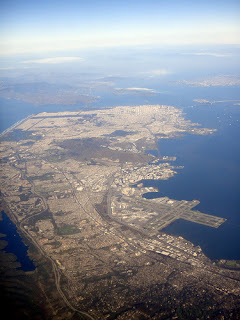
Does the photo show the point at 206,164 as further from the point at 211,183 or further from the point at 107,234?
the point at 107,234

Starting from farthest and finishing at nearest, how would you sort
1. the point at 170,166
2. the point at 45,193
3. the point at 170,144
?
the point at 170,144 < the point at 170,166 < the point at 45,193

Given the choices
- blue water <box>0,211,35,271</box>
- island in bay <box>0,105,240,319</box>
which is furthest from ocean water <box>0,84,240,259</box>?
blue water <box>0,211,35,271</box>

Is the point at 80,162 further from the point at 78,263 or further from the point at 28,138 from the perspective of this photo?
the point at 78,263

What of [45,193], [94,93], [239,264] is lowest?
[239,264]

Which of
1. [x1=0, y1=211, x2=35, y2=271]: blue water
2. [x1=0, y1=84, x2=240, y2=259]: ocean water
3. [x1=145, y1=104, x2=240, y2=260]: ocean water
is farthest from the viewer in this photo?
[x1=0, y1=84, x2=240, y2=259]: ocean water

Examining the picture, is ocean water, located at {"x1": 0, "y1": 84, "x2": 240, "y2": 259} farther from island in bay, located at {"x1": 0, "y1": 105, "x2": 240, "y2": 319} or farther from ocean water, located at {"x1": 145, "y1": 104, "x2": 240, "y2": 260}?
island in bay, located at {"x1": 0, "y1": 105, "x2": 240, "y2": 319}

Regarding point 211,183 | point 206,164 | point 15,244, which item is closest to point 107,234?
point 15,244

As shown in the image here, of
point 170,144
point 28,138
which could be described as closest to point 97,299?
point 170,144
